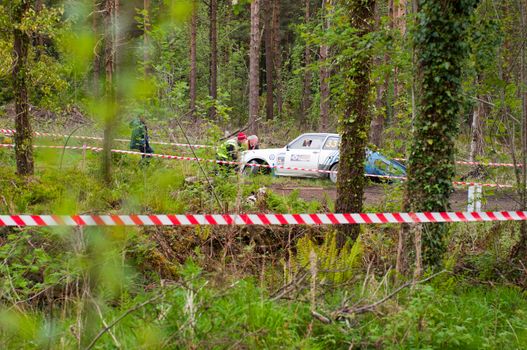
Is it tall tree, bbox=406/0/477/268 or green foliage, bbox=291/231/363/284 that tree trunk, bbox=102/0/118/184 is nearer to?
green foliage, bbox=291/231/363/284

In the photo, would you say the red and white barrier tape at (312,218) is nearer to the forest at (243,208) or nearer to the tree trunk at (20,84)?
the forest at (243,208)

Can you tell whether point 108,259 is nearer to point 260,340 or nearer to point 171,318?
point 171,318

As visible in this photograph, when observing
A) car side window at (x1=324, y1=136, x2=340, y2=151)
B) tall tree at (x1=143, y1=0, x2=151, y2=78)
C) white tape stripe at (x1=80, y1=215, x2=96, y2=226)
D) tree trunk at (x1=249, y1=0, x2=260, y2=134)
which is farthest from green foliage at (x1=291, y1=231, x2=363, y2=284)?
tree trunk at (x1=249, y1=0, x2=260, y2=134)

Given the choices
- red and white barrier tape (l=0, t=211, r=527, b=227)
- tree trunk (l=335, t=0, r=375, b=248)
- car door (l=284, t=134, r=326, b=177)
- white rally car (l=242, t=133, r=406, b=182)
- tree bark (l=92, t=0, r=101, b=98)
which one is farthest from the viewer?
car door (l=284, t=134, r=326, b=177)

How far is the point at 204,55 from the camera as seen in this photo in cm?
4541

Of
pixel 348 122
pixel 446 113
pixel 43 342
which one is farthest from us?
pixel 348 122

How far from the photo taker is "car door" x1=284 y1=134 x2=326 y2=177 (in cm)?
1692

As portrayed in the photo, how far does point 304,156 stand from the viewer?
17000 millimetres

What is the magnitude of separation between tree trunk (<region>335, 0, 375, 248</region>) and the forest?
2cm

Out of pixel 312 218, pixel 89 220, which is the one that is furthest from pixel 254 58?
pixel 89 220

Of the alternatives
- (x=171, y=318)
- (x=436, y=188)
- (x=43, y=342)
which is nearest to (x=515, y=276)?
(x=436, y=188)

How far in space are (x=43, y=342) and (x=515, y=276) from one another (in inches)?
223

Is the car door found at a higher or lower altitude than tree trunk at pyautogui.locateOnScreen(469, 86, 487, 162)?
lower

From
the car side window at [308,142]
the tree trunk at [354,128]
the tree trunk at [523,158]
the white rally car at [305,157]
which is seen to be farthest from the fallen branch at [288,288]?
the car side window at [308,142]
